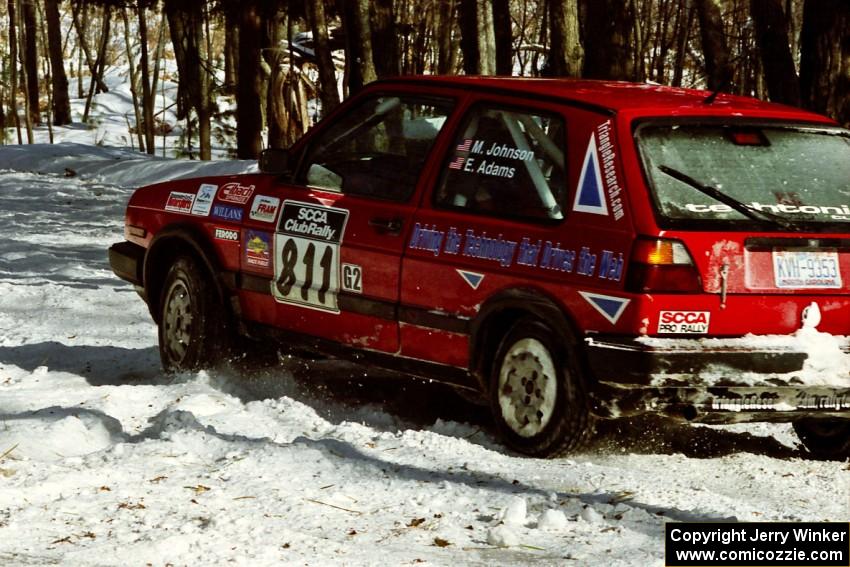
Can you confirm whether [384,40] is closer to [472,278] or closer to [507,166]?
[507,166]

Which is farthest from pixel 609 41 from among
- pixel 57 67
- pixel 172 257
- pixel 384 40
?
pixel 57 67

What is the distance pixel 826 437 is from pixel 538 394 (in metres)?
1.47

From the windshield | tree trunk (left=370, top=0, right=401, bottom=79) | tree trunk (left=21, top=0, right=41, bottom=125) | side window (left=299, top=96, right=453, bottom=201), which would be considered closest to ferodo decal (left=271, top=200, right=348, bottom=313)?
side window (left=299, top=96, right=453, bottom=201)

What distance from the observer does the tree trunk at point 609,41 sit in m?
13.3

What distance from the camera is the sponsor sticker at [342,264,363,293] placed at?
6.70 meters

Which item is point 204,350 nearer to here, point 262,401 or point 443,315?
point 262,401

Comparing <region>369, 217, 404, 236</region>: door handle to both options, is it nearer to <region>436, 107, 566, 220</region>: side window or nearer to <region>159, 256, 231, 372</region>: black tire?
<region>436, 107, 566, 220</region>: side window

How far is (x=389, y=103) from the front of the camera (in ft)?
23.1

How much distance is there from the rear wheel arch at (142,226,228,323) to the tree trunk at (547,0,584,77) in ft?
23.3

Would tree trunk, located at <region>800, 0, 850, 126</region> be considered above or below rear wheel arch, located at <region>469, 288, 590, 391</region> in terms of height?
above

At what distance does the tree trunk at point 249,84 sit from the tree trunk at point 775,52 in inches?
487

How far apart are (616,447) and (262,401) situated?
6.05ft

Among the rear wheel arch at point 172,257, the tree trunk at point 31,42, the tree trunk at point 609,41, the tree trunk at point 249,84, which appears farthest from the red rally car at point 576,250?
the tree trunk at point 31,42

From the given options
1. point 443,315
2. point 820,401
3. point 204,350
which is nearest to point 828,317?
point 820,401
